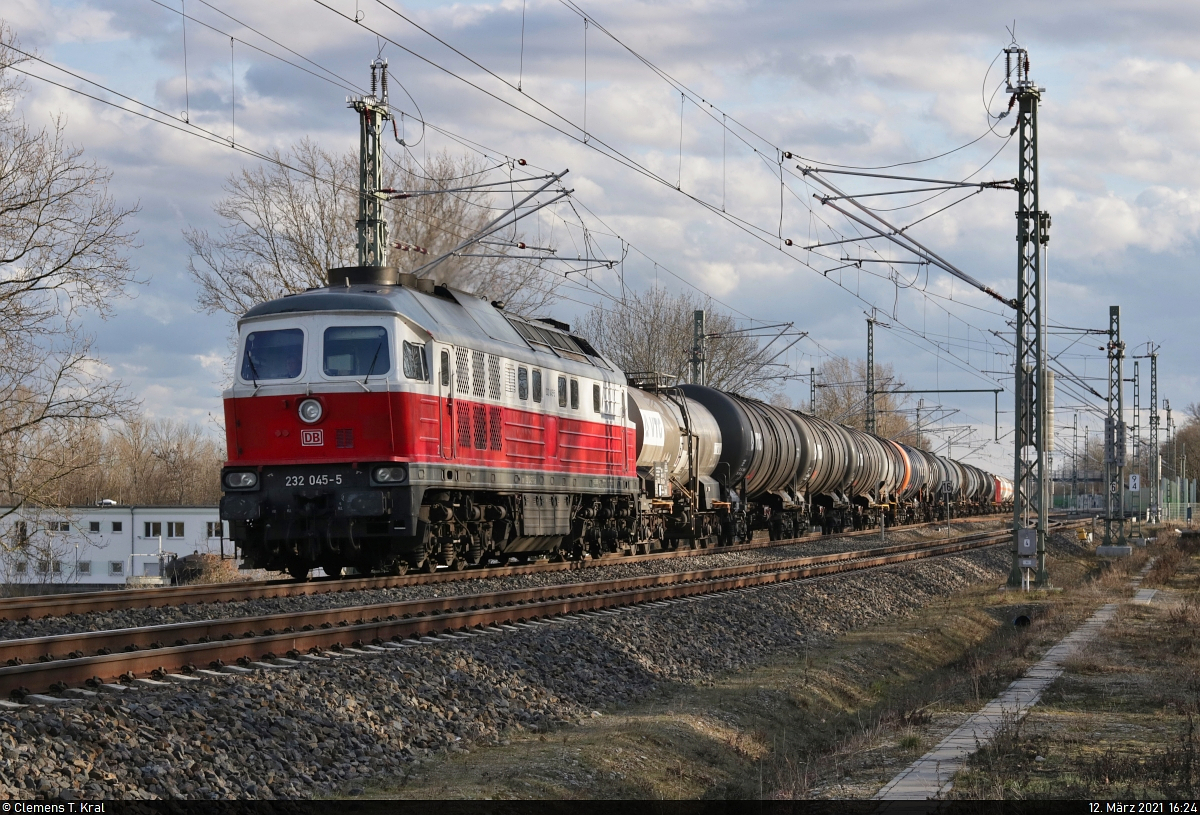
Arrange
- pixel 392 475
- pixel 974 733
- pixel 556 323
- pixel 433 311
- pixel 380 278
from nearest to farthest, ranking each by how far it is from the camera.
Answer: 1. pixel 974 733
2. pixel 392 475
3. pixel 433 311
4. pixel 380 278
5. pixel 556 323

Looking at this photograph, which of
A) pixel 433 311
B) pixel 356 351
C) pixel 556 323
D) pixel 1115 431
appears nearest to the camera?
pixel 356 351

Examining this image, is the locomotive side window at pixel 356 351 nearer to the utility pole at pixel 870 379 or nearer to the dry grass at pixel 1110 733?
the dry grass at pixel 1110 733

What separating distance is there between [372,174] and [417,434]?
35.7 feet

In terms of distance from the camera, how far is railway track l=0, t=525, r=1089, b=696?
→ 935 cm

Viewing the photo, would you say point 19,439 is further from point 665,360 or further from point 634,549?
point 665,360

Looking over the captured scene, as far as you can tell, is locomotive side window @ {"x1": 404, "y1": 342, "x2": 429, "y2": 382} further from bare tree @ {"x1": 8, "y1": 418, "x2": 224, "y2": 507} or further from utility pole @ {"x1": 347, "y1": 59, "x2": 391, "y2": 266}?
bare tree @ {"x1": 8, "y1": 418, "x2": 224, "y2": 507}

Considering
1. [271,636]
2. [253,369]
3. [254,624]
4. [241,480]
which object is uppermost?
[253,369]

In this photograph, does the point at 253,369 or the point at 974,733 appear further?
the point at 253,369

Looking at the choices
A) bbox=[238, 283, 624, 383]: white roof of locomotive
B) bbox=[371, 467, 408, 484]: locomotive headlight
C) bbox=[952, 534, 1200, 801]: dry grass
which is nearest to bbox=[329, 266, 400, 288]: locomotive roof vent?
bbox=[238, 283, 624, 383]: white roof of locomotive

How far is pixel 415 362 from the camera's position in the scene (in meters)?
17.4

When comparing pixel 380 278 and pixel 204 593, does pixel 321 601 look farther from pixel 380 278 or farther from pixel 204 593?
pixel 380 278

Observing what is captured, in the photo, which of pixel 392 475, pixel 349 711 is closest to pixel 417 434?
pixel 392 475

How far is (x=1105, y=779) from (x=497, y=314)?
14.7 metres
